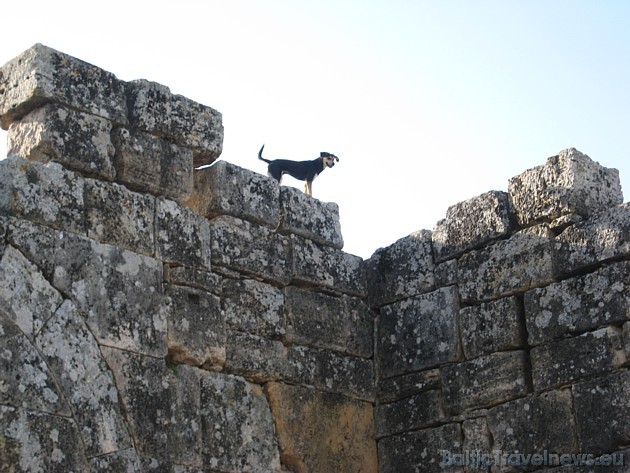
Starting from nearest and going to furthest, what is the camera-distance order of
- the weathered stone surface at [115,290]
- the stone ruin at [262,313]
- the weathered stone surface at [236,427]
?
the stone ruin at [262,313]
the weathered stone surface at [115,290]
the weathered stone surface at [236,427]

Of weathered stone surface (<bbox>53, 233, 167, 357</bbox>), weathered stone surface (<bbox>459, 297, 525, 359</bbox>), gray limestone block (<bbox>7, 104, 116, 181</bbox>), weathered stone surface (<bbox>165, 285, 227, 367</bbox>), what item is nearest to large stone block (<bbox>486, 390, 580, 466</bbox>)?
weathered stone surface (<bbox>459, 297, 525, 359</bbox>)

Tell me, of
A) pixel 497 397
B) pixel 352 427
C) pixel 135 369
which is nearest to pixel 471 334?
pixel 497 397

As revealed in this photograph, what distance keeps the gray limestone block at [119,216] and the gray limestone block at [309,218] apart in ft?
4.49

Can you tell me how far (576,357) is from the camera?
28.0ft

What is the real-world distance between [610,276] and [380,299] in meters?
2.10

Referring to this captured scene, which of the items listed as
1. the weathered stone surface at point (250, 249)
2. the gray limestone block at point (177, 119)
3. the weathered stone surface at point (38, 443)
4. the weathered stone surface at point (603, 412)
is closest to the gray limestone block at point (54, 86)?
the gray limestone block at point (177, 119)

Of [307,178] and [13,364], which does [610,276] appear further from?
[13,364]

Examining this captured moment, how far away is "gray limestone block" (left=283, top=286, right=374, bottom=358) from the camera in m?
9.30

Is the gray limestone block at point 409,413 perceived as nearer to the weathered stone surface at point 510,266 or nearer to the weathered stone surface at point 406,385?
A: the weathered stone surface at point 406,385

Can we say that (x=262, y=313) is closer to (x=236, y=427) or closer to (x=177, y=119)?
(x=236, y=427)

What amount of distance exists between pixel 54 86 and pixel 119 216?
926 millimetres

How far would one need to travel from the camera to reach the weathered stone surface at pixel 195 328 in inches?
325

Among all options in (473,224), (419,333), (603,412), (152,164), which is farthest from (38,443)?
(473,224)

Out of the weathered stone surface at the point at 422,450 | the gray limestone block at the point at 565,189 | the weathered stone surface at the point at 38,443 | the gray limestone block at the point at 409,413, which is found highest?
the gray limestone block at the point at 565,189
